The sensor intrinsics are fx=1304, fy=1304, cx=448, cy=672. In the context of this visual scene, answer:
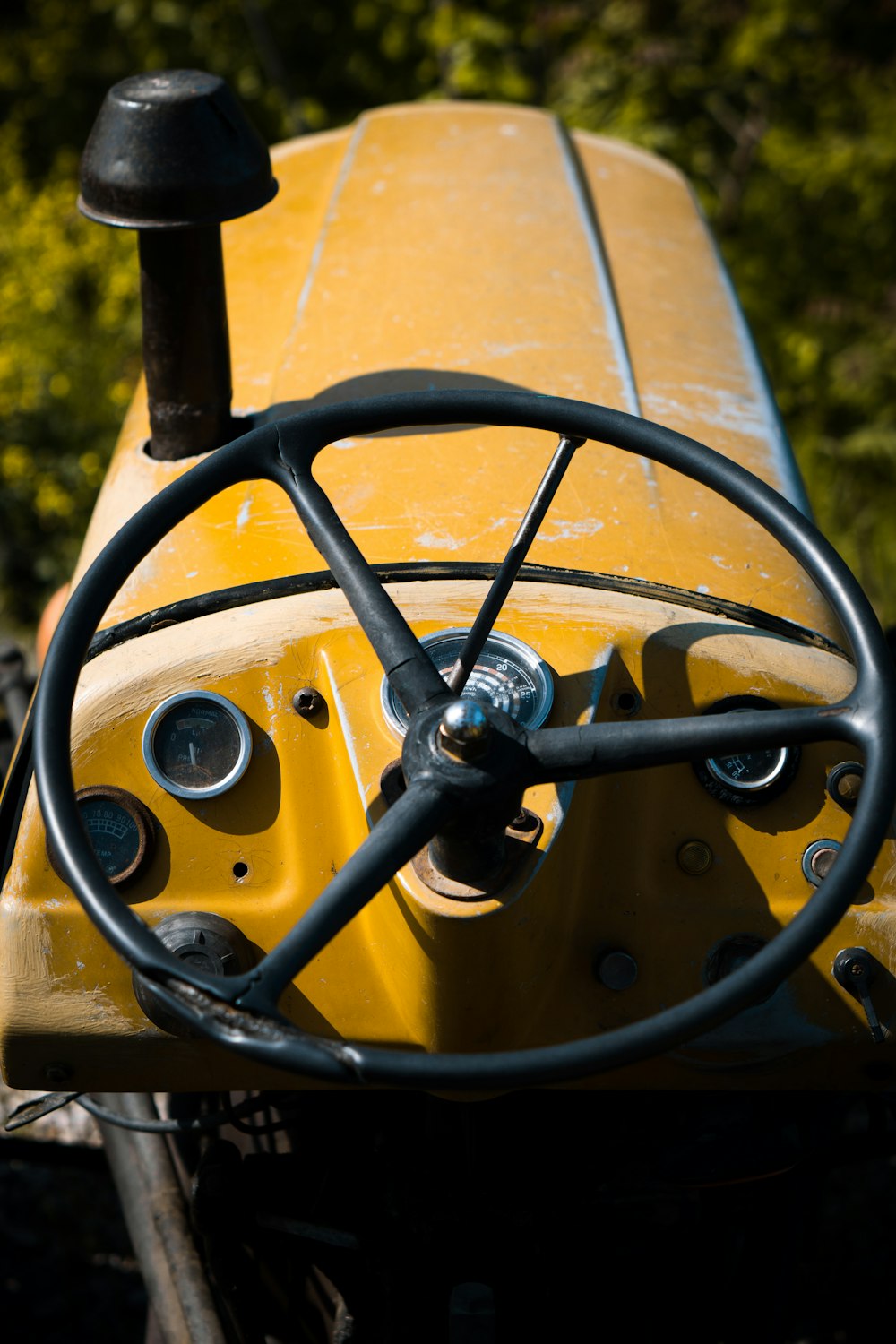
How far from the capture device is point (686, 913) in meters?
1.60

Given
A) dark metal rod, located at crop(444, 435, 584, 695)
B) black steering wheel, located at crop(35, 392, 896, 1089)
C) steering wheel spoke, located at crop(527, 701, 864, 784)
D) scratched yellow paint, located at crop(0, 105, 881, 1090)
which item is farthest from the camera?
scratched yellow paint, located at crop(0, 105, 881, 1090)

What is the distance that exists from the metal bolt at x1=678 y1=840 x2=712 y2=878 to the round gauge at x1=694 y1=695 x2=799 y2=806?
0.07 m

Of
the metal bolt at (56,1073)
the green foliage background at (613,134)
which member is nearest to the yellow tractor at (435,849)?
the metal bolt at (56,1073)

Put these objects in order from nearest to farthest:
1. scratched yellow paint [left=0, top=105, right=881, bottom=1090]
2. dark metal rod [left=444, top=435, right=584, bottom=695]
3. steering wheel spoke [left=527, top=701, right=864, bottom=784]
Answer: steering wheel spoke [left=527, top=701, right=864, bottom=784] < dark metal rod [left=444, top=435, right=584, bottom=695] < scratched yellow paint [left=0, top=105, right=881, bottom=1090]

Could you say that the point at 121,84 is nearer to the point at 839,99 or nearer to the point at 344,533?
the point at 344,533

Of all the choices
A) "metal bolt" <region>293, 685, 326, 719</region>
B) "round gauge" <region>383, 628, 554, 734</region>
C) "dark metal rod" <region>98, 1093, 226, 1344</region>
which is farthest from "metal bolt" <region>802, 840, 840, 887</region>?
"dark metal rod" <region>98, 1093, 226, 1344</region>

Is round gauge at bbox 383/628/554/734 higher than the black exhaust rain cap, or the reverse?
the black exhaust rain cap

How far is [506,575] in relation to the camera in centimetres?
147

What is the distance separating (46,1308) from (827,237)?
17.6ft

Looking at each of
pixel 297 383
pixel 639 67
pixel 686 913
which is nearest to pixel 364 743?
pixel 686 913

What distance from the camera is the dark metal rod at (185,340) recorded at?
6.66 feet

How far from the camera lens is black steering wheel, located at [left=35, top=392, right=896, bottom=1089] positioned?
3.78 feet

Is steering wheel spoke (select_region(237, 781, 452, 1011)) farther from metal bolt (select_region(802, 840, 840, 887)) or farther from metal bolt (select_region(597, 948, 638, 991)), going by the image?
metal bolt (select_region(802, 840, 840, 887))

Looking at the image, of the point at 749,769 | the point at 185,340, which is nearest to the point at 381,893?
the point at 749,769
